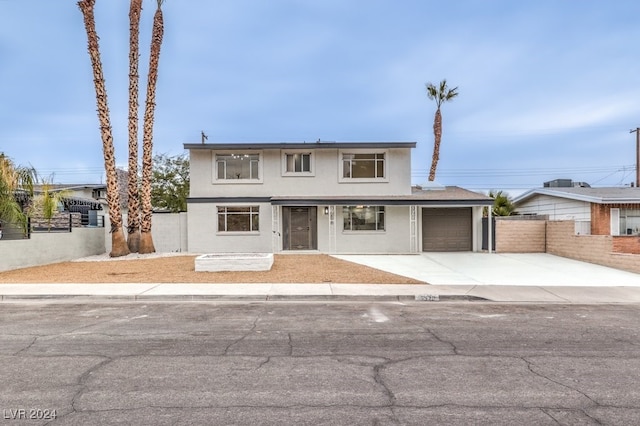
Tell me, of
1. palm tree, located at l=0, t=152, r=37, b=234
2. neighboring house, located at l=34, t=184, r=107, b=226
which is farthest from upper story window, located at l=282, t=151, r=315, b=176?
palm tree, located at l=0, t=152, r=37, b=234

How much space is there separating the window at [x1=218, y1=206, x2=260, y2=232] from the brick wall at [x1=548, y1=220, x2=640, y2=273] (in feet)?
50.0

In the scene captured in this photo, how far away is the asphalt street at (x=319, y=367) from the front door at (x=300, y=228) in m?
14.5

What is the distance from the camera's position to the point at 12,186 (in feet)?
55.9

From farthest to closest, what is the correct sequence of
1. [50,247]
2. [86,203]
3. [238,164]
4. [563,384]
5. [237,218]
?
[86,203], [238,164], [237,218], [50,247], [563,384]

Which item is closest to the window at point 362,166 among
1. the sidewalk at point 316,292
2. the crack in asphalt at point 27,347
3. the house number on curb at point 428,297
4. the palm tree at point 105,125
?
the palm tree at point 105,125

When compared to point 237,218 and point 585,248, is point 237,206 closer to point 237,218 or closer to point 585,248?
point 237,218

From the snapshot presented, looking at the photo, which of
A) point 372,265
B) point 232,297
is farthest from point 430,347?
point 372,265

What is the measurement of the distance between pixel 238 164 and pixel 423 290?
1490 cm

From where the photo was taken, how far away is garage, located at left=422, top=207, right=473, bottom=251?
78.1 ft

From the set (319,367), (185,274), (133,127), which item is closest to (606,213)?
(185,274)

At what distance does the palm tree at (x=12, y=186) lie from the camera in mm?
16578

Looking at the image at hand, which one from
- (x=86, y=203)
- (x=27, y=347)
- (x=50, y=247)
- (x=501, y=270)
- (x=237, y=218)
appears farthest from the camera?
(x=86, y=203)

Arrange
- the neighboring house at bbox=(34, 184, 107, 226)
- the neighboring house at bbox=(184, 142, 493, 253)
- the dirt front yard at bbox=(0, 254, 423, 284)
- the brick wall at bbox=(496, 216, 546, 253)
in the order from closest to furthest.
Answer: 1. the dirt front yard at bbox=(0, 254, 423, 284)
2. the brick wall at bbox=(496, 216, 546, 253)
3. the neighboring house at bbox=(184, 142, 493, 253)
4. the neighboring house at bbox=(34, 184, 107, 226)

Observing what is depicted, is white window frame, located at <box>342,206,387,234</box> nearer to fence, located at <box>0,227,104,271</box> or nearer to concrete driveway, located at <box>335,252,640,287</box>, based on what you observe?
concrete driveway, located at <box>335,252,640,287</box>
